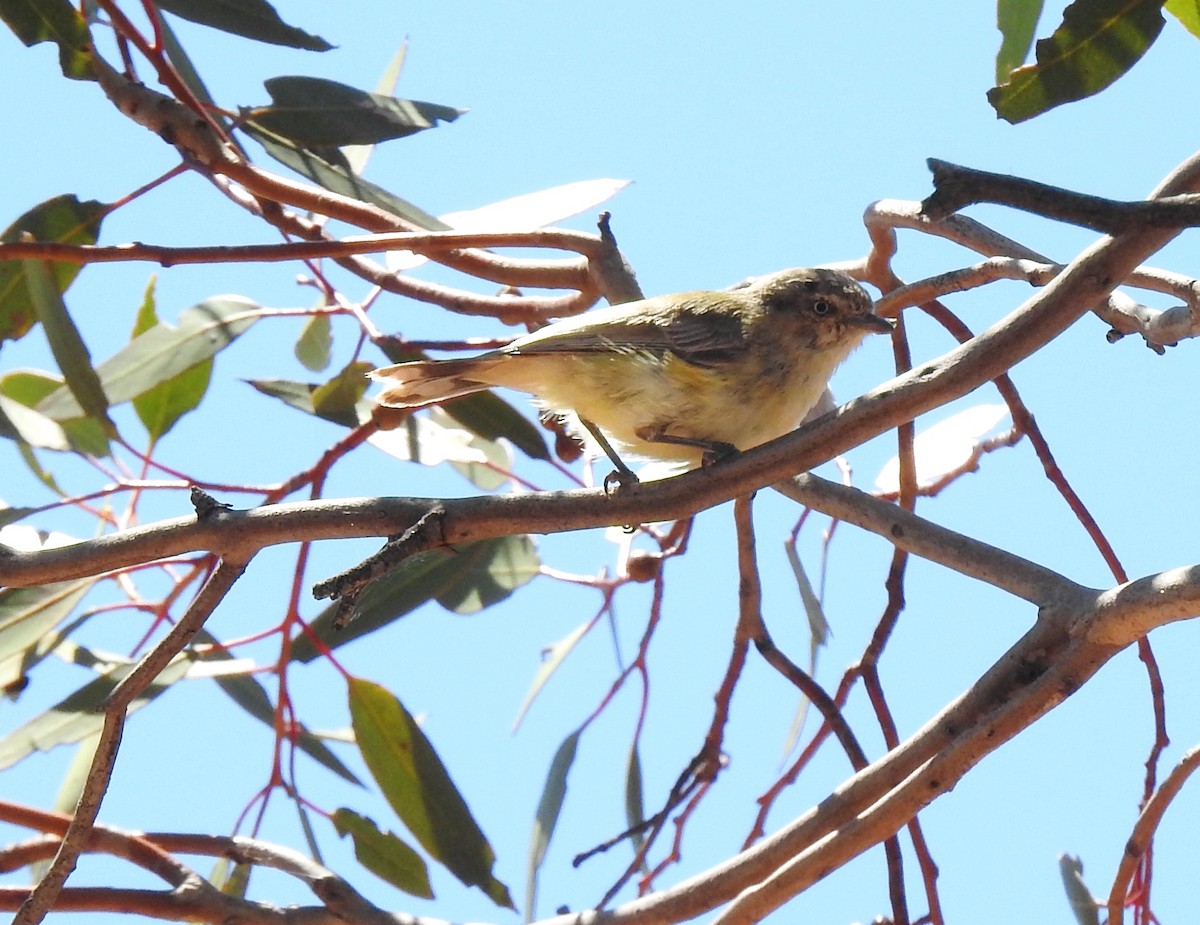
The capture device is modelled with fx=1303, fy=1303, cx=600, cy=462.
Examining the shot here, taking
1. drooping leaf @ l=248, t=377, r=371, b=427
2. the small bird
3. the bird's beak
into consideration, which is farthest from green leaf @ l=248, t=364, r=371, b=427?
the bird's beak

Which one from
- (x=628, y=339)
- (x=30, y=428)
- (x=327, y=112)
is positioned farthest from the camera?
(x=30, y=428)

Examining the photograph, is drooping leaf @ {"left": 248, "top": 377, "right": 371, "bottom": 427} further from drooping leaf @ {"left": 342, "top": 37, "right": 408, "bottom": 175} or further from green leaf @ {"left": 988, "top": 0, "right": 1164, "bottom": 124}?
green leaf @ {"left": 988, "top": 0, "right": 1164, "bottom": 124}

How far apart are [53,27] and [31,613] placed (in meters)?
1.50

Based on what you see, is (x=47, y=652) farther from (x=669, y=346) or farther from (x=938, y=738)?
(x=938, y=738)

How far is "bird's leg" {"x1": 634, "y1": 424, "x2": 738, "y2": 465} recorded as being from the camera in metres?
3.18

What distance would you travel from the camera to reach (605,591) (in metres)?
3.92

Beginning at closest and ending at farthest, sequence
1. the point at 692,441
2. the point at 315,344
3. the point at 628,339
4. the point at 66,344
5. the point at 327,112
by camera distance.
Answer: the point at 66,344 < the point at 692,441 < the point at 327,112 < the point at 628,339 < the point at 315,344

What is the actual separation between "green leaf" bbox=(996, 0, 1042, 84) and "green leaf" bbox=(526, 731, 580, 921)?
2.16m

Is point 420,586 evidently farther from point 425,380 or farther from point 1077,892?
point 1077,892

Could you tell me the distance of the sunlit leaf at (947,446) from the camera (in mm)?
3822

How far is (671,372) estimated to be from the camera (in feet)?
10.9

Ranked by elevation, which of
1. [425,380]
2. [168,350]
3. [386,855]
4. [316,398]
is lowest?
[386,855]

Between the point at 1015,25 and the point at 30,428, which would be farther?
the point at 30,428

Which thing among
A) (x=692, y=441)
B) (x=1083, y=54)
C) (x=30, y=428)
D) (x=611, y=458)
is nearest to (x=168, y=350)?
(x=30, y=428)
